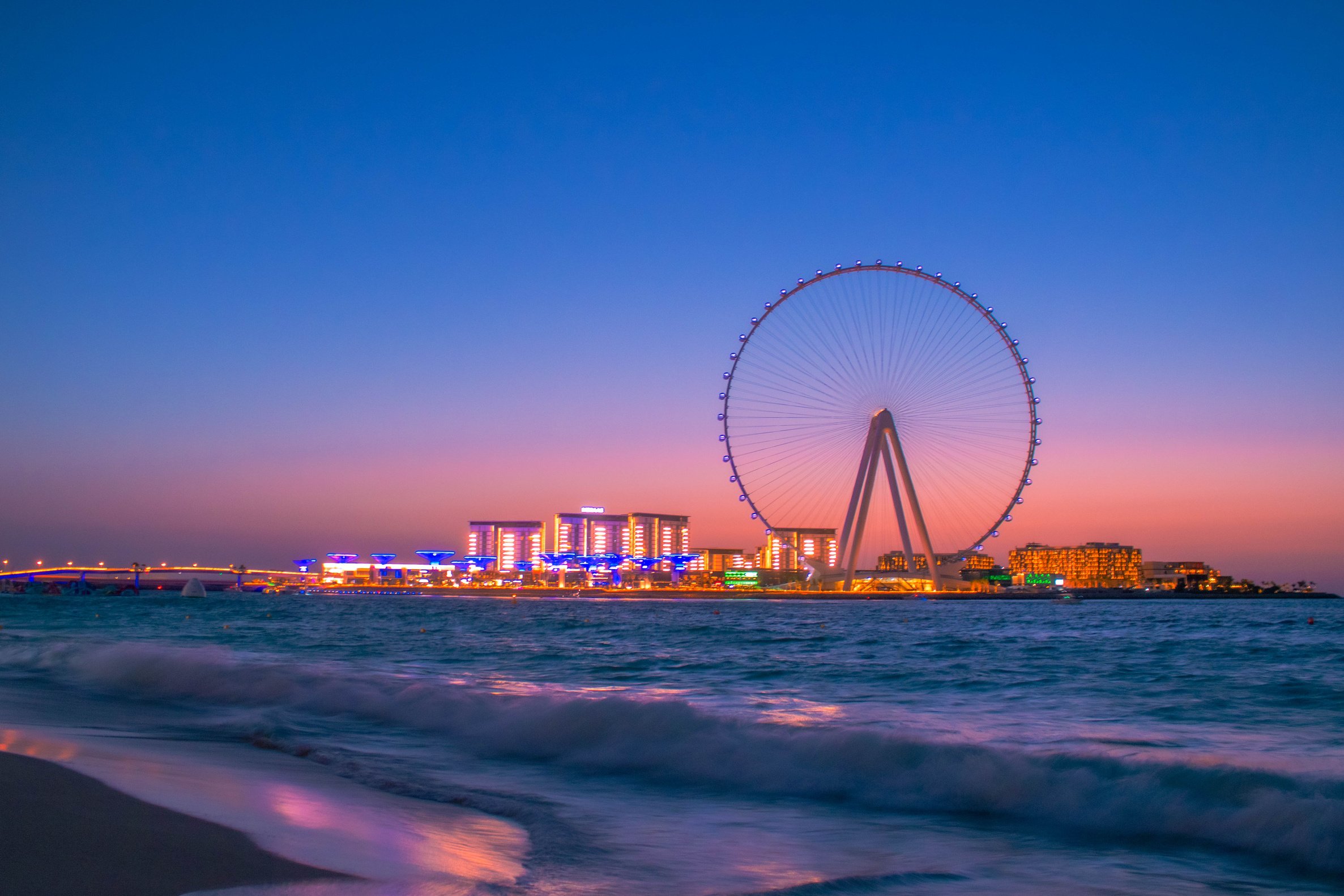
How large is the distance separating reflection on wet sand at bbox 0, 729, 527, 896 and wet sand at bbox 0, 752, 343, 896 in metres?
0.22

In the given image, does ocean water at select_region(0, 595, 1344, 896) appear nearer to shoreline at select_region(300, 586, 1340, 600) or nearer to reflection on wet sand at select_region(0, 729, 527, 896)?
reflection on wet sand at select_region(0, 729, 527, 896)

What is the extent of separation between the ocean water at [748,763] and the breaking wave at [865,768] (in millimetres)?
36

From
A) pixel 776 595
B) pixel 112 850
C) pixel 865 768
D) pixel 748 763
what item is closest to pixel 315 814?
pixel 112 850

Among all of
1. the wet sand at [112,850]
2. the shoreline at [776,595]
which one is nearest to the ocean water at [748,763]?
the wet sand at [112,850]

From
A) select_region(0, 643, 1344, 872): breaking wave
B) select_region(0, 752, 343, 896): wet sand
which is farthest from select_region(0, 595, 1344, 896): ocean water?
select_region(0, 752, 343, 896): wet sand

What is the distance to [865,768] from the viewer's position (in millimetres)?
9961

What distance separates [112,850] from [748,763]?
6.61 meters

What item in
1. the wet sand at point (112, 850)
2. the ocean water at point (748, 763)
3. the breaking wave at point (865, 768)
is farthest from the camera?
the breaking wave at point (865, 768)

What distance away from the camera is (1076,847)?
7.32m

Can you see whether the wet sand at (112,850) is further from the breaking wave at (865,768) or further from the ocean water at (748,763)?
the breaking wave at (865,768)

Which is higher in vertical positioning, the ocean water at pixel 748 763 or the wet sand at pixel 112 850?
the wet sand at pixel 112 850

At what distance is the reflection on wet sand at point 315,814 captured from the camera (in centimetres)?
549

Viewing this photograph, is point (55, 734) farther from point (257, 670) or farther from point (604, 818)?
point (257, 670)

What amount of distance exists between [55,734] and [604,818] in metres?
6.12
